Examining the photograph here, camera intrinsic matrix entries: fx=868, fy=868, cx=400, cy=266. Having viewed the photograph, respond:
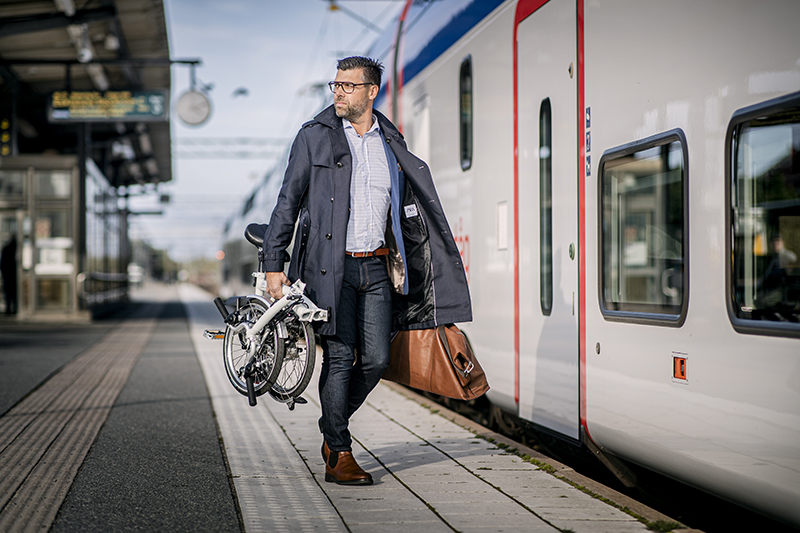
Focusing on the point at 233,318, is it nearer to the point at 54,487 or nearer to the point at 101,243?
the point at 54,487

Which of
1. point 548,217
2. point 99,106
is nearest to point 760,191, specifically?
point 548,217

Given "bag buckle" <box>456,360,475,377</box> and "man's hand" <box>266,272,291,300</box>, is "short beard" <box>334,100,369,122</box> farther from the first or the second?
"bag buckle" <box>456,360,475,377</box>

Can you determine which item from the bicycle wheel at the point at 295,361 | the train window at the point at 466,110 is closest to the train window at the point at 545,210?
the train window at the point at 466,110

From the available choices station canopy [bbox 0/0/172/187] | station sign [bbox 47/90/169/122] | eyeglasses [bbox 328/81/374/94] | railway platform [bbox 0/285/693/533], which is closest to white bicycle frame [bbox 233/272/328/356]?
railway platform [bbox 0/285/693/533]

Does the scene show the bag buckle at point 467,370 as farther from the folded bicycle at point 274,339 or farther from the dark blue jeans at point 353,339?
the folded bicycle at point 274,339

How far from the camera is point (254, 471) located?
4.47 metres

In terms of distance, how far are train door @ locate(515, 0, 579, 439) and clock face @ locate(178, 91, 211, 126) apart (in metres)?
12.1

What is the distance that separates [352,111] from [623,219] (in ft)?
4.75

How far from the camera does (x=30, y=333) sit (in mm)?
14203

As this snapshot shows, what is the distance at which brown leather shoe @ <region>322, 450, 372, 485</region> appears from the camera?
13.3ft

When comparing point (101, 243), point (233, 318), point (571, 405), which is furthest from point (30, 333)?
point (571, 405)

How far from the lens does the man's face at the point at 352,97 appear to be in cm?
395

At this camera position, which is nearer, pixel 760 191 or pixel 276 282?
pixel 276 282

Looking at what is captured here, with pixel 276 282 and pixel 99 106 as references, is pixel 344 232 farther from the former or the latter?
pixel 99 106
